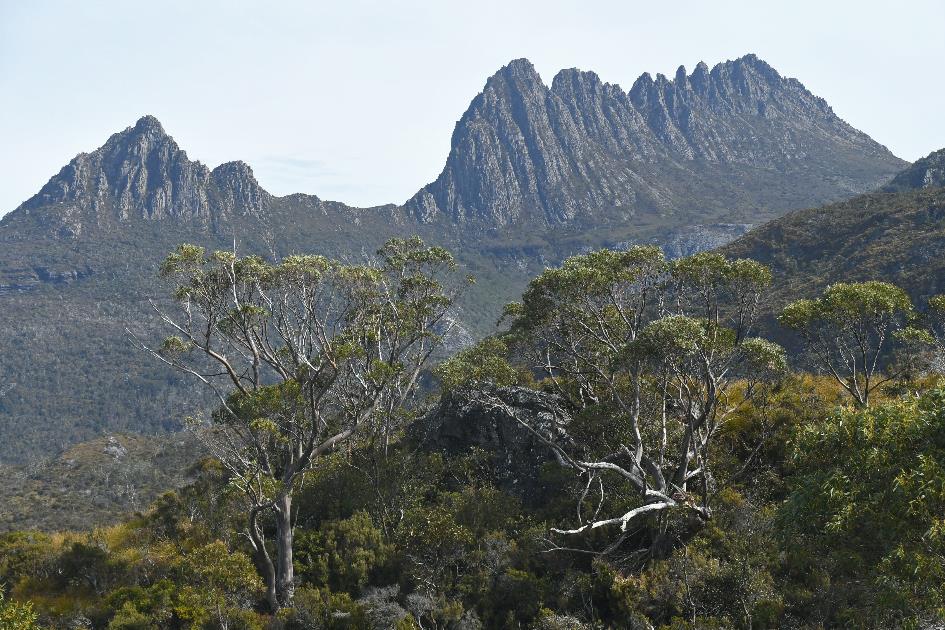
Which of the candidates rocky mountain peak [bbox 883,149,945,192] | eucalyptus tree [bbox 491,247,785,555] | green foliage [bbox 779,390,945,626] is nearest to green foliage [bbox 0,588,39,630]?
eucalyptus tree [bbox 491,247,785,555]

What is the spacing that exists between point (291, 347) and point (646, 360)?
12.3 m

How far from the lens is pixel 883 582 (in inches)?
344

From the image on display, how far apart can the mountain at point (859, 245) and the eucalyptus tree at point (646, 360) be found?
4973 centimetres

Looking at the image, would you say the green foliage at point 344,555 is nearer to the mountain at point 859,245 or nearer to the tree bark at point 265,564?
the tree bark at point 265,564

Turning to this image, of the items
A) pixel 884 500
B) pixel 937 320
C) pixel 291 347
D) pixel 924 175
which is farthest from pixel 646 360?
pixel 924 175

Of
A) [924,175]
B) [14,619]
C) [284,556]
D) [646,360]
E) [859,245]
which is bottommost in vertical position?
[284,556]

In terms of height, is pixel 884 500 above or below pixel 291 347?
below

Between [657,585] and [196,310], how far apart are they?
704 inches

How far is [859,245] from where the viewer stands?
262 ft

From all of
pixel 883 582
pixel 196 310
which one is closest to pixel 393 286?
pixel 196 310

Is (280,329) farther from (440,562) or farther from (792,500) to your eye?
(792,500)

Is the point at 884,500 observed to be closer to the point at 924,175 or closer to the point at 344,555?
the point at 344,555

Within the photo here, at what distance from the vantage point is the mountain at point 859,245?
6606 cm

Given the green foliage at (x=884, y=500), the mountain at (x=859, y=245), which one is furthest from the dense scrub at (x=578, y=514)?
the mountain at (x=859, y=245)
